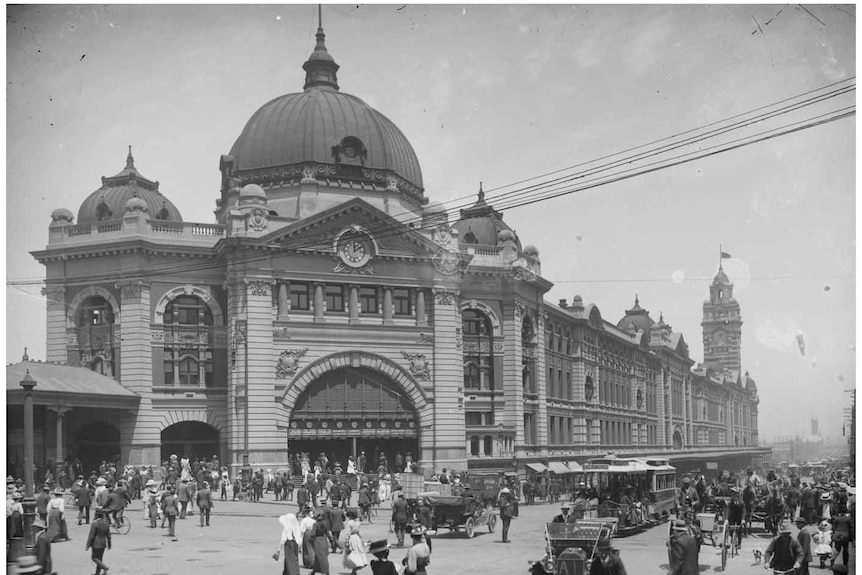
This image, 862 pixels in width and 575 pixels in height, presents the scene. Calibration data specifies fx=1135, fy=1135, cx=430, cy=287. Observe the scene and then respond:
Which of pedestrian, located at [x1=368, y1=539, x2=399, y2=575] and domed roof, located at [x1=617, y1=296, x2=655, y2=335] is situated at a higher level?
domed roof, located at [x1=617, y1=296, x2=655, y2=335]

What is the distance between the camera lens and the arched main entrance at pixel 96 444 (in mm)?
52906

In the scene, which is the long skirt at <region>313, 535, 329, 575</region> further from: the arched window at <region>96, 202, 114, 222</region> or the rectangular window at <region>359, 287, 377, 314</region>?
the arched window at <region>96, 202, 114, 222</region>

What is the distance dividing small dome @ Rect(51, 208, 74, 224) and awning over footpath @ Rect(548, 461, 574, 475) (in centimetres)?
2732

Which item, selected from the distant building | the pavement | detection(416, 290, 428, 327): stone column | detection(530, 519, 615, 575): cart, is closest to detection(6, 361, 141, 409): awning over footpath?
the distant building

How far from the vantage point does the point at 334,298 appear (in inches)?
2210

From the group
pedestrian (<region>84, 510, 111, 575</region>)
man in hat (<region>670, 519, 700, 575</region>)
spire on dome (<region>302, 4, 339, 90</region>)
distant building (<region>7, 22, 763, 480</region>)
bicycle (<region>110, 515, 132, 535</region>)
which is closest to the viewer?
man in hat (<region>670, 519, 700, 575</region>)

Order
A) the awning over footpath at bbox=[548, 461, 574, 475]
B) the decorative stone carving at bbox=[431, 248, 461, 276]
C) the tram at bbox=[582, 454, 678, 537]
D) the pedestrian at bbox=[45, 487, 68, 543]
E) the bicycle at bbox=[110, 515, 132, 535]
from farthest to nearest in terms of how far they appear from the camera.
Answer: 1. the awning over footpath at bbox=[548, 461, 574, 475]
2. the decorative stone carving at bbox=[431, 248, 461, 276]
3. the tram at bbox=[582, 454, 678, 537]
4. the bicycle at bbox=[110, 515, 132, 535]
5. the pedestrian at bbox=[45, 487, 68, 543]

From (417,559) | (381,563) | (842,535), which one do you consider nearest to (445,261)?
(842,535)

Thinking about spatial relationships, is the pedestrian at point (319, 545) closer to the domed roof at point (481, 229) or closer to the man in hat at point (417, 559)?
the man in hat at point (417, 559)

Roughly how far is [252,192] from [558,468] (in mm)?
22308

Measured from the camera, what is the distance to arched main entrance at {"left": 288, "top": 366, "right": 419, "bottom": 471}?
5544 centimetres

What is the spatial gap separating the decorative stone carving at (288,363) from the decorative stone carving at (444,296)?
769 cm

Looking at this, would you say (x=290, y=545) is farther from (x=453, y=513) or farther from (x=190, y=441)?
(x=190, y=441)

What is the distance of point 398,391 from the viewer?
5753cm
